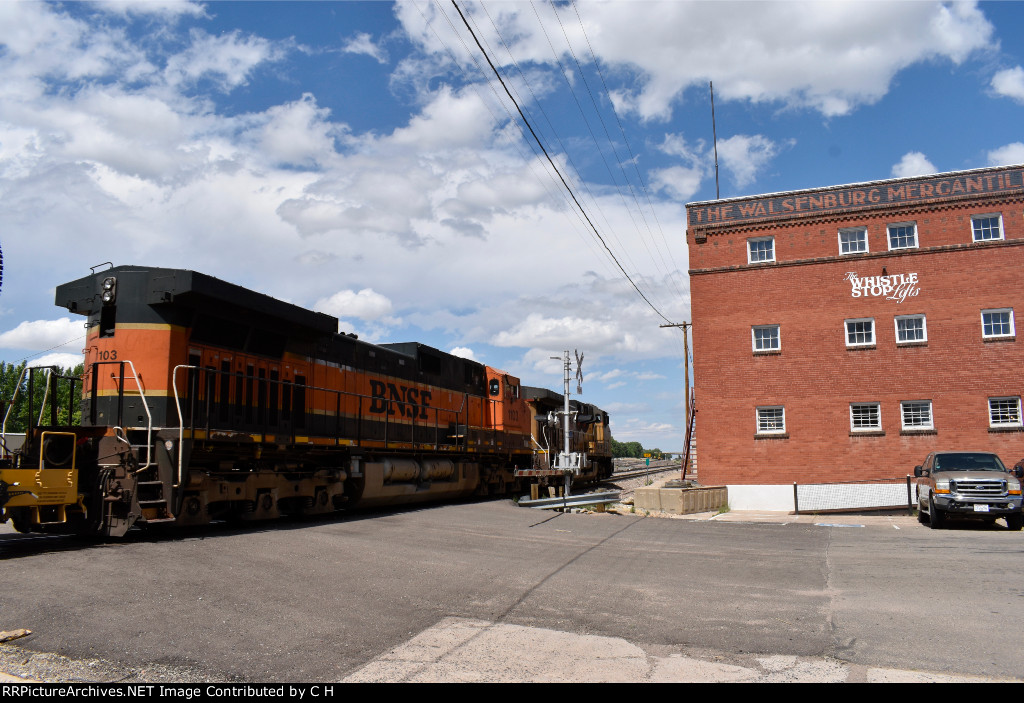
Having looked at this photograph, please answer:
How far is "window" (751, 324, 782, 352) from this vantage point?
2448 centimetres

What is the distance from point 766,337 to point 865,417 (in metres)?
4.11

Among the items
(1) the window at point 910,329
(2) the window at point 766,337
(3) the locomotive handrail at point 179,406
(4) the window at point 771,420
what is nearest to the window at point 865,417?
(4) the window at point 771,420

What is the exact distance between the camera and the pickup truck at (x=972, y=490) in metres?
14.7

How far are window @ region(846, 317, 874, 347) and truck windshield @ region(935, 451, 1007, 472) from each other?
788cm

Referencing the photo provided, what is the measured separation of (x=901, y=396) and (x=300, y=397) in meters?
19.2

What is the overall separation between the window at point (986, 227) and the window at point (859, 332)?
425 cm

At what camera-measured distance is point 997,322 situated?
22.6 meters

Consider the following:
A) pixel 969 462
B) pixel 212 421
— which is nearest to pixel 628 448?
pixel 969 462

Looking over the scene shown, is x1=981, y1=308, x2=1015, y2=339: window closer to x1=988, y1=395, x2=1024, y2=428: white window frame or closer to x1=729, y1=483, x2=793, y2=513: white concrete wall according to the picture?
x1=988, y1=395, x2=1024, y2=428: white window frame

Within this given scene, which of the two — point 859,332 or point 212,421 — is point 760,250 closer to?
point 859,332

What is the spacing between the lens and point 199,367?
11.1 m

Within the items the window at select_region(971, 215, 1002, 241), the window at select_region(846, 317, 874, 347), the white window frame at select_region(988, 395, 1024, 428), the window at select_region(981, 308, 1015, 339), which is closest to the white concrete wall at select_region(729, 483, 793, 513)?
the window at select_region(846, 317, 874, 347)

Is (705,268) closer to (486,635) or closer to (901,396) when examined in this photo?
(901,396)

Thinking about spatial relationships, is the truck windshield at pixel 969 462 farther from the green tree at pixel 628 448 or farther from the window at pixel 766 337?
the green tree at pixel 628 448
